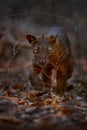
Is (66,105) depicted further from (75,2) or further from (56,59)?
(75,2)

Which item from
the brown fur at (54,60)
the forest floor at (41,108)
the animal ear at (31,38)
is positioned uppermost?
the animal ear at (31,38)

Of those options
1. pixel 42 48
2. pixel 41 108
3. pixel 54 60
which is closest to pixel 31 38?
pixel 42 48

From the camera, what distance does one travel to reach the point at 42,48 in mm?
7238

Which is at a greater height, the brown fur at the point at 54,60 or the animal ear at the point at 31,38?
the animal ear at the point at 31,38

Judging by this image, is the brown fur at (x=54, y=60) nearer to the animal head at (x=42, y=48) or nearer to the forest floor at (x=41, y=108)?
the animal head at (x=42, y=48)

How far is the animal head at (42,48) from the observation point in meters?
7.11

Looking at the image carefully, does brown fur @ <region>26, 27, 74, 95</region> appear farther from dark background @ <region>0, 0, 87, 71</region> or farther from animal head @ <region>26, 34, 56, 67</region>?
dark background @ <region>0, 0, 87, 71</region>

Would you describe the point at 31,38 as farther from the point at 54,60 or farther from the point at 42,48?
the point at 54,60

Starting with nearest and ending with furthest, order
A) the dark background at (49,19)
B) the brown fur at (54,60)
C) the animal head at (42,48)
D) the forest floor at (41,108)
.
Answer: the forest floor at (41,108), the animal head at (42,48), the brown fur at (54,60), the dark background at (49,19)

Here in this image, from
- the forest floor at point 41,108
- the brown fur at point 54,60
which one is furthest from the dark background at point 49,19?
the brown fur at point 54,60

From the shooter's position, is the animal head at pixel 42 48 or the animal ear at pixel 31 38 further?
the animal ear at pixel 31 38

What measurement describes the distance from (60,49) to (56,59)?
0.17 metres

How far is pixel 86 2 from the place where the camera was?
14445mm

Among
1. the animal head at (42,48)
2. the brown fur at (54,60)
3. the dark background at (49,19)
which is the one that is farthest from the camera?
the dark background at (49,19)
